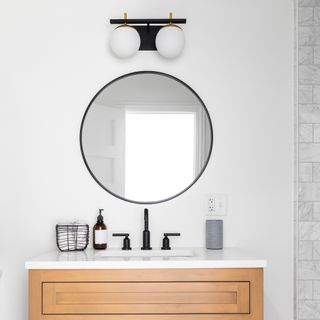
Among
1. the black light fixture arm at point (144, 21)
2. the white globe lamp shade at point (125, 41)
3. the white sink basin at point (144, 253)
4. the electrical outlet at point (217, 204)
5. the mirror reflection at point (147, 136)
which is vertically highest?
the black light fixture arm at point (144, 21)

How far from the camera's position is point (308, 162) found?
9.36 feet

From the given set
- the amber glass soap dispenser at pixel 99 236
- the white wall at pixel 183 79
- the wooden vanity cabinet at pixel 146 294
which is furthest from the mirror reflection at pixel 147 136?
the wooden vanity cabinet at pixel 146 294

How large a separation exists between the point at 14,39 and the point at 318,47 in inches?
65.6

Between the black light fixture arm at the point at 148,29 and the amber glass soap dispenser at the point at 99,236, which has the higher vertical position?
the black light fixture arm at the point at 148,29

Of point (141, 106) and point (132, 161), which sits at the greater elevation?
point (141, 106)

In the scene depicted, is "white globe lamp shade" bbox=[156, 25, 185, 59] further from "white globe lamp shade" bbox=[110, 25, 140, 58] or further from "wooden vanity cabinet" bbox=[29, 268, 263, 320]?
"wooden vanity cabinet" bbox=[29, 268, 263, 320]

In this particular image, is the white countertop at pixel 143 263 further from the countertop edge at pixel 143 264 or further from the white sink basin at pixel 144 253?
the white sink basin at pixel 144 253

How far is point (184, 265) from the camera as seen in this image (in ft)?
7.55

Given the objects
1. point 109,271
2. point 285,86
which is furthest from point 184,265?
point 285,86

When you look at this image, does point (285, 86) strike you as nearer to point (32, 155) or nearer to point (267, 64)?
point (267, 64)

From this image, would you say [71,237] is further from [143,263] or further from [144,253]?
[143,263]

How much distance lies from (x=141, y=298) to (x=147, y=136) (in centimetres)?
94

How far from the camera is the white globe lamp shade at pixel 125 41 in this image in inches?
109

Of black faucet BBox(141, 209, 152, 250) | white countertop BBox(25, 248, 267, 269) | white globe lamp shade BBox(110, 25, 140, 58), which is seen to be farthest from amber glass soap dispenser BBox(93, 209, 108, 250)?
white globe lamp shade BBox(110, 25, 140, 58)
